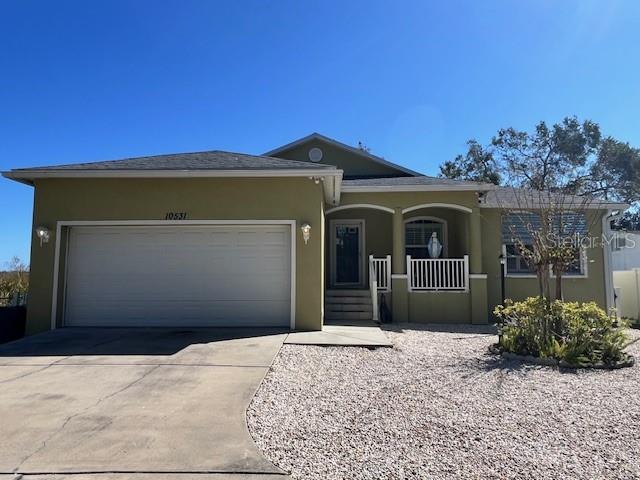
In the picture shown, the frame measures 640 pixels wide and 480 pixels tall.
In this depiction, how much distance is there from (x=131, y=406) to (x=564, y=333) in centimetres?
655

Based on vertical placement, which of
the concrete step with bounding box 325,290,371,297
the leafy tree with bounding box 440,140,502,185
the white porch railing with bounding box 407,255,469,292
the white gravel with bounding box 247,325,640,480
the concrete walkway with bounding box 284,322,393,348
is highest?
the leafy tree with bounding box 440,140,502,185

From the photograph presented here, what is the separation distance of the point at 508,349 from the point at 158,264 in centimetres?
714

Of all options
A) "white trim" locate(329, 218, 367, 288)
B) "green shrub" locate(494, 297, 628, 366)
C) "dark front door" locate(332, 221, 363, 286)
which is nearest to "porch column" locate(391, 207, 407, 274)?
"white trim" locate(329, 218, 367, 288)

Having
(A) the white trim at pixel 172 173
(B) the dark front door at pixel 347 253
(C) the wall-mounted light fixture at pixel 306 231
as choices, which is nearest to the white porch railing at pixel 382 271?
(B) the dark front door at pixel 347 253

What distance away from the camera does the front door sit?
45.6ft

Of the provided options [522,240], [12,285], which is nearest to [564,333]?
[522,240]

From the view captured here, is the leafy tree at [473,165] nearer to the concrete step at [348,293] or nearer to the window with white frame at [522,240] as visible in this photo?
the window with white frame at [522,240]

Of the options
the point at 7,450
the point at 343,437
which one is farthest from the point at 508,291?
the point at 7,450

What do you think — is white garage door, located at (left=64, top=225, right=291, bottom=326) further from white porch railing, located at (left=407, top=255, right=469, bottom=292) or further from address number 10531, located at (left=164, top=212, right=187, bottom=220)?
white porch railing, located at (left=407, top=255, right=469, bottom=292)

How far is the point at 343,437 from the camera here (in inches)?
152

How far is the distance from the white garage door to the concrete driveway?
4.86 feet

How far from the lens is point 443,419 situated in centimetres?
431

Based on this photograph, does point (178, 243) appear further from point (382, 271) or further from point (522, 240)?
point (522, 240)

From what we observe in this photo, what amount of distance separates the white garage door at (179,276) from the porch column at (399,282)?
362 centimetres
